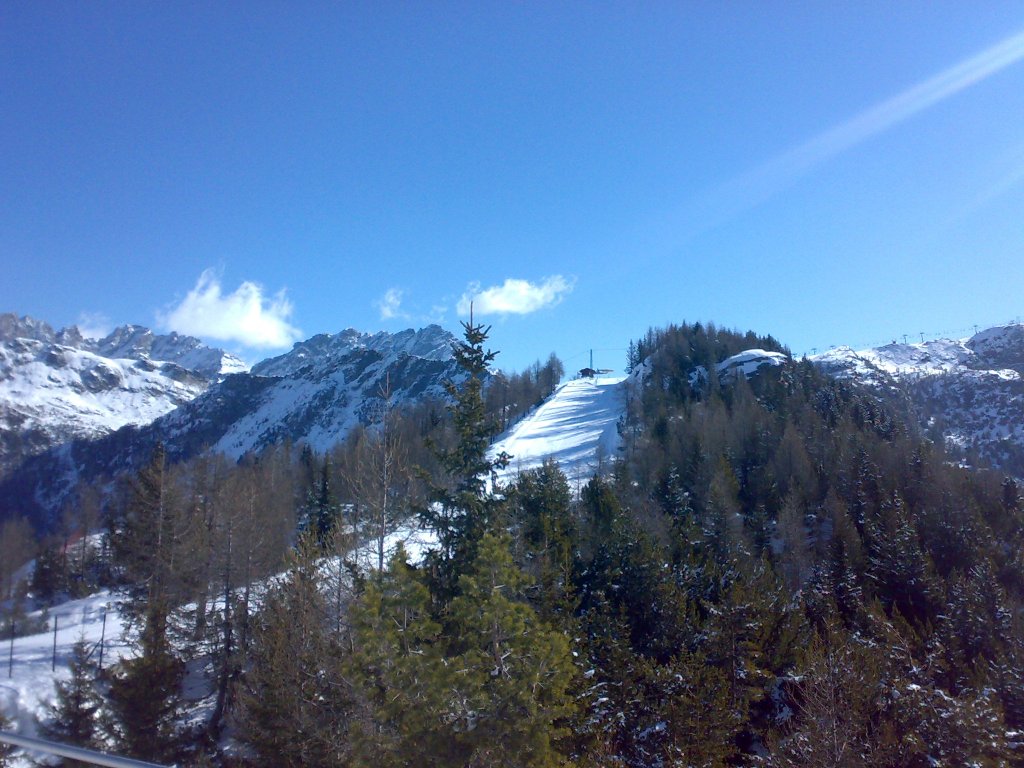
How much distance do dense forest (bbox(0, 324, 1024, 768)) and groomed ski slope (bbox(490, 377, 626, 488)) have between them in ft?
71.7

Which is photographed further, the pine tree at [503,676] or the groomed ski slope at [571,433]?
the groomed ski slope at [571,433]

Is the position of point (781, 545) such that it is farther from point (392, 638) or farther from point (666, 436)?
point (392, 638)

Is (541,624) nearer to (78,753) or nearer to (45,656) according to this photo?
(78,753)

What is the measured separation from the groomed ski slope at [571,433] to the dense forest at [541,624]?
2184 cm

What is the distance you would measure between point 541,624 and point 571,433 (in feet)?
248

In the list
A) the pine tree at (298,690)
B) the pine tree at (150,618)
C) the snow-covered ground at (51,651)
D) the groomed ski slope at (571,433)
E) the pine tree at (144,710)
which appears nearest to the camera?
the pine tree at (298,690)

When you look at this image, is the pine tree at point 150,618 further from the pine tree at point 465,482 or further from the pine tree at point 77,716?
the pine tree at point 465,482

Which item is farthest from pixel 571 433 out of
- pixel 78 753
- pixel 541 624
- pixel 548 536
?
pixel 78 753

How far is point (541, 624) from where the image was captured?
51.6 ft

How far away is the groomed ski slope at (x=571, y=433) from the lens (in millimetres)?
71938

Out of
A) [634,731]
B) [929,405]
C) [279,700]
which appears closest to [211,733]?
[279,700]

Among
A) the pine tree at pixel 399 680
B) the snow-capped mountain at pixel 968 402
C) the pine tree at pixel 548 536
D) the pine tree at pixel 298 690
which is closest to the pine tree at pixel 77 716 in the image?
the pine tree at pixel 298 690

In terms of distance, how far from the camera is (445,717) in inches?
423

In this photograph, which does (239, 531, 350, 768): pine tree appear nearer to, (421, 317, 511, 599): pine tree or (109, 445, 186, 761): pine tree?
(109, 445, 186, 761): pine tree
